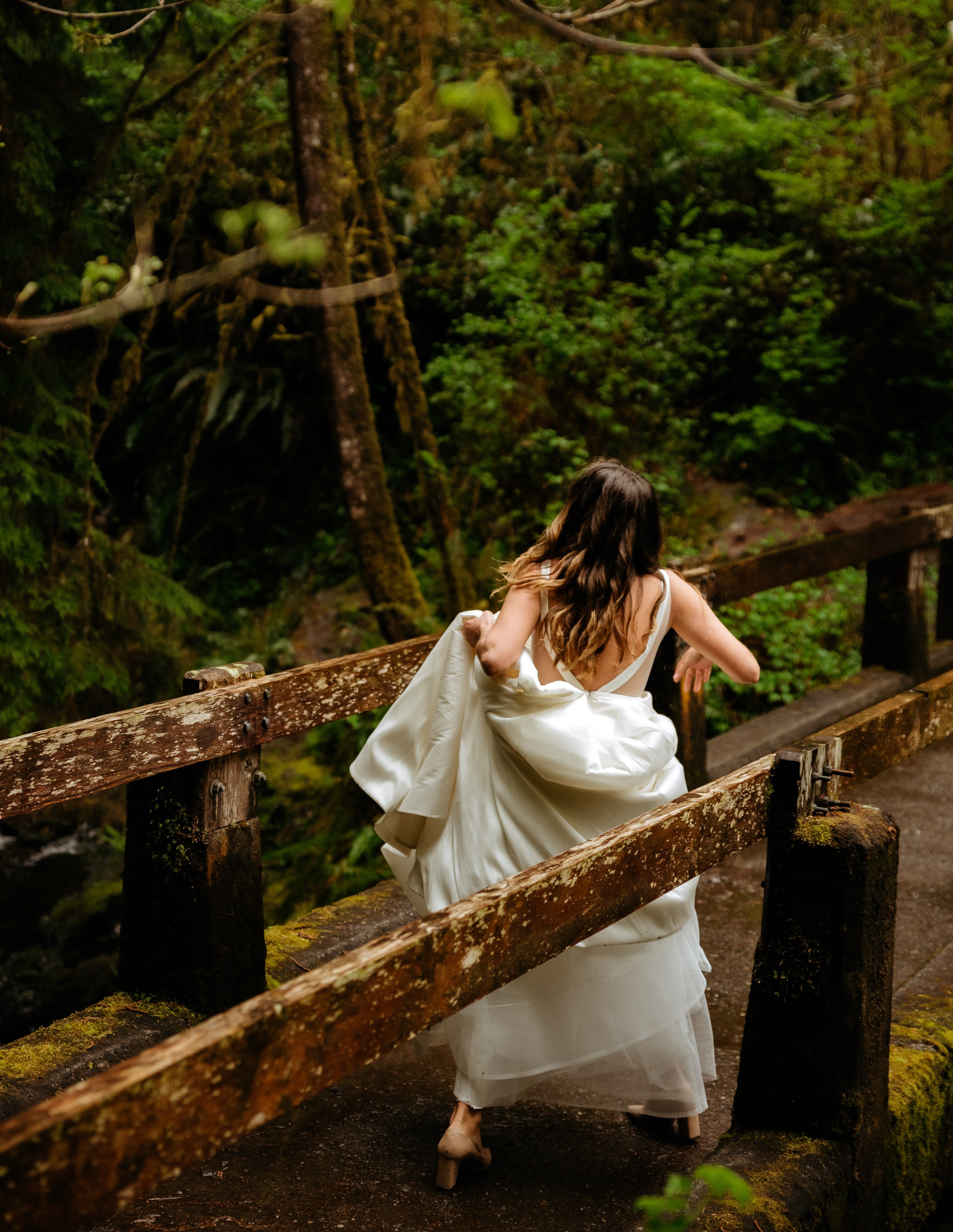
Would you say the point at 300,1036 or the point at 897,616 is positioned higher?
the point at 300,1036

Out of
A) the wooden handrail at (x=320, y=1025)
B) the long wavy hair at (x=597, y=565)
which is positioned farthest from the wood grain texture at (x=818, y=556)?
the wooden handrail at (x=320, y=1025)

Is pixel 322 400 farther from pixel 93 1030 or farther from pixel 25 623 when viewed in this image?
pixel 93 1030

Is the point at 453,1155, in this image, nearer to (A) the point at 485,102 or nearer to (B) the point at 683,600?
(B) the point at 683,600

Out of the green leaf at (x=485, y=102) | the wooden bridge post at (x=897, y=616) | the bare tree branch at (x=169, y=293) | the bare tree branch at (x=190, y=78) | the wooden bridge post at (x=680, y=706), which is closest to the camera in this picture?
the green leaf at (x=485, y=102)

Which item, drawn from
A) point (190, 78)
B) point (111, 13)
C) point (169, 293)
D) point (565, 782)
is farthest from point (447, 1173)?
point (190, 78)

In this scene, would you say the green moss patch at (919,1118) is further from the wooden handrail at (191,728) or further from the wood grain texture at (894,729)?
the wooden handrail at (191,728)

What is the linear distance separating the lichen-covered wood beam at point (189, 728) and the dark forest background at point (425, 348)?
2.94 meters

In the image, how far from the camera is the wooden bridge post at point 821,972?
7.72 ft

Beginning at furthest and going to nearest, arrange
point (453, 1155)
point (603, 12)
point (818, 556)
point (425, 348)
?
point (425, 348) < point (818, 556) < point (603, 12) < point (453, 1155)

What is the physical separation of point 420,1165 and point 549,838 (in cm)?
89

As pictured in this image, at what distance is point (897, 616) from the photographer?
6559 millimetres

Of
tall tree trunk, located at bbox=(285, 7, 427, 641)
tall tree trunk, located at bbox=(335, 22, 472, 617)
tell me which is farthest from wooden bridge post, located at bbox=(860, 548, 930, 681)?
tall tree trunk, located at bbox=(285, 7, 427, 641)

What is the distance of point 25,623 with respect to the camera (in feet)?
20.9

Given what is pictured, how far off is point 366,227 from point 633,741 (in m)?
5.38
